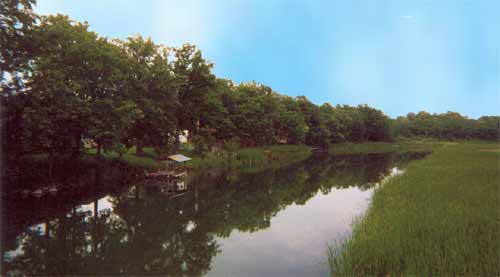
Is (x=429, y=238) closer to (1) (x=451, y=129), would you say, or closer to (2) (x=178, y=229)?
(2) (x=178, y=229)

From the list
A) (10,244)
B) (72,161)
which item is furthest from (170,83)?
(10,244)

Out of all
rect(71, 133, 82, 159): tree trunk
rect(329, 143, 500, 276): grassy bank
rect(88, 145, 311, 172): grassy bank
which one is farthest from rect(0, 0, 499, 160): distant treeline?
rect(329, 143, 500, 276): grassy bank

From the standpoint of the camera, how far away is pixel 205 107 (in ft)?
182

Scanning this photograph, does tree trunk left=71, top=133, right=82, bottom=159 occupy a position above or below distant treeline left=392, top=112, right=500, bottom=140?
below

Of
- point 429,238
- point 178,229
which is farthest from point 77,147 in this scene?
point 429,238

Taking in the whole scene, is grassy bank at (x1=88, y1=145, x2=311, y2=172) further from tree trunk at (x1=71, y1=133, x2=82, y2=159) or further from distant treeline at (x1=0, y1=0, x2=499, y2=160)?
tree trunk at (x1=71, y1=133, x2=82, y2=159)

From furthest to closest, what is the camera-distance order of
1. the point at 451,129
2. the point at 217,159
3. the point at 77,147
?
the point at 451,129 → the point at 217,159 → the point at 77,147

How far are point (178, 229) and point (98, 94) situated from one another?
2073 cm

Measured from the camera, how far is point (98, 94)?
3203 centimetres

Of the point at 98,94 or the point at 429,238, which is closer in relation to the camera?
the point at 429,238

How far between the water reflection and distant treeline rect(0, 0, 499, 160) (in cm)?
533

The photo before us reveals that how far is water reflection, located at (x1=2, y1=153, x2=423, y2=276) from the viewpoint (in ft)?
40.0

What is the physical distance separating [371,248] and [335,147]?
102414 millimetres

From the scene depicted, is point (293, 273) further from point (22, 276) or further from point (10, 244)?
point (10, 244)
